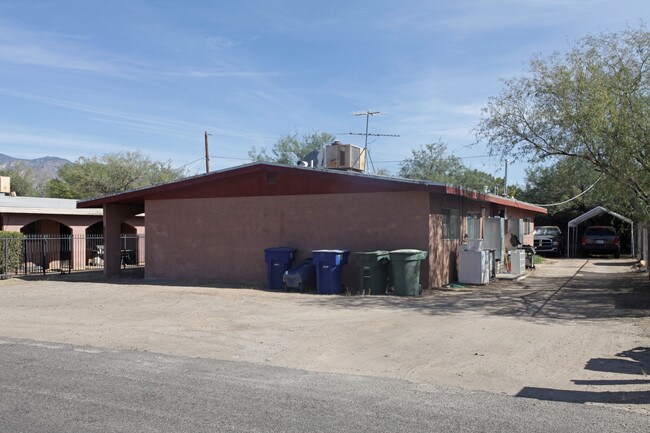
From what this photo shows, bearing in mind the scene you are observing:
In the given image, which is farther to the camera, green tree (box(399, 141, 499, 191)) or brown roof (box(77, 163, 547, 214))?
green tree (box(399, 141, 499, 191))

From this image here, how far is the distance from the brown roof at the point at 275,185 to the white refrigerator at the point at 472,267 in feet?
5.52

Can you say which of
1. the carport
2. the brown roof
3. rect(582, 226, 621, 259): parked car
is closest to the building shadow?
the brown roof

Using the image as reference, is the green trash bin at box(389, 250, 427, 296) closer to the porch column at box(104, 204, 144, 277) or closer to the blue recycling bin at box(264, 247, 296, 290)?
the blue recycling bin at box(264, 247, 296, 290)

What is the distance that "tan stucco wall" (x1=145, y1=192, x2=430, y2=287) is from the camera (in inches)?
623

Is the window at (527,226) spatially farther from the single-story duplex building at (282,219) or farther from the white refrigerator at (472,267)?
the white refrigerator at (472,267)

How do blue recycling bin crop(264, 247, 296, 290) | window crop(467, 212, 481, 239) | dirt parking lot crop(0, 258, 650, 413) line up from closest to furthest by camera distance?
dirt parking lot crop(0, 258, 650, 413) → blue recycling bin crop(264, 247, 296, 290) → window crop(467, 212, 481, 239)

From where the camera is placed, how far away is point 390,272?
50.2 ft

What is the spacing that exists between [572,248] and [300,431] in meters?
35.0

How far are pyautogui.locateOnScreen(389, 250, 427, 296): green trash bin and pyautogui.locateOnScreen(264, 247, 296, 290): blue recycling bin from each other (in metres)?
3.22

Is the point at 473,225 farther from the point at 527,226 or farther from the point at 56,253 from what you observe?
the point at 56,253

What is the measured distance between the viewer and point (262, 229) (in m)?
Answer: 17.9

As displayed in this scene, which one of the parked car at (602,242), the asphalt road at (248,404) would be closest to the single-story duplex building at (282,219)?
the asphalt road at (248,404)

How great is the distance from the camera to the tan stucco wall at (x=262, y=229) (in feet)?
51.9

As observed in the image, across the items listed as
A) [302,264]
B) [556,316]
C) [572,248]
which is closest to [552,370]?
[556,316]
